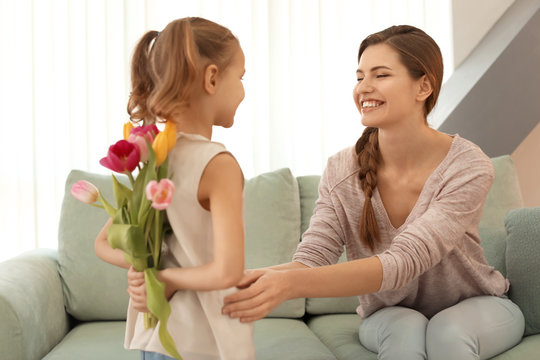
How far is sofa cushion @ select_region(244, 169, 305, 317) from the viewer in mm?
2236

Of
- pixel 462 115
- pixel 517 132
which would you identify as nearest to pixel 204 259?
pixel 462 115

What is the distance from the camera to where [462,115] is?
9.34 ft

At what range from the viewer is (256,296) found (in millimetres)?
1248

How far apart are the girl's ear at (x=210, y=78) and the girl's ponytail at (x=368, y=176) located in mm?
768

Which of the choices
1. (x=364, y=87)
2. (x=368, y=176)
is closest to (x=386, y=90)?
(x=364, y=87)

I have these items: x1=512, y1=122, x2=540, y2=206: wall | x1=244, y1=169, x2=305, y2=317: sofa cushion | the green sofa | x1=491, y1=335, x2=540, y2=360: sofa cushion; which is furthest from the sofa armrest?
x1=512, y1=122, x2=540, y2=206: wall

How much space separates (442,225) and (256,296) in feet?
2.00

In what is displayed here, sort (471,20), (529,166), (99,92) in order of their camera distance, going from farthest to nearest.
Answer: (529,166) → (471,20) → (99,92)

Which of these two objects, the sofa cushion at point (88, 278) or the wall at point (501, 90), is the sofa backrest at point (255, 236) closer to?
the sofa cushion at point (88, 278)

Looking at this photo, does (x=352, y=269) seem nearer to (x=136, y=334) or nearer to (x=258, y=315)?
(x=258, y=315)

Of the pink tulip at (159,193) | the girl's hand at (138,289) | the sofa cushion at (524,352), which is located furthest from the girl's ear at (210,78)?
the sofa cushion at (524,352)

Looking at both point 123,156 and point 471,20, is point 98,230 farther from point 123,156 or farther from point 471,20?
point 471,20

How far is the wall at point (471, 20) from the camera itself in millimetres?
3033

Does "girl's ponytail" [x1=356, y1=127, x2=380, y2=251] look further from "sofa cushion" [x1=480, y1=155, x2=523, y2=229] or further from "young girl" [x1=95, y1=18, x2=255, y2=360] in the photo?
"young girl" [x1=95, y1=18, x2=255, y2=360]
